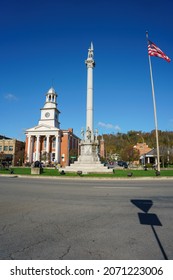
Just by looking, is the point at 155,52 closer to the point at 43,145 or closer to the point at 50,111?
the point at 50,111

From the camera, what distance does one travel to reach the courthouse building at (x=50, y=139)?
73.6 m

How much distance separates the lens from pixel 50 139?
7812cm

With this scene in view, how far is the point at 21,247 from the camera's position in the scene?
3783 mm

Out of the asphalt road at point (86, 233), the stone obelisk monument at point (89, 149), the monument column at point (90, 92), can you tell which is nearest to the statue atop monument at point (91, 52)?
the monument column at point (90, 92)

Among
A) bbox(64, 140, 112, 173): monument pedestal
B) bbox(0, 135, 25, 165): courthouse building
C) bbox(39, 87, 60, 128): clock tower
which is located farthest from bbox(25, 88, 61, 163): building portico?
bbox(64, 140, 112, 173): monument pedestal

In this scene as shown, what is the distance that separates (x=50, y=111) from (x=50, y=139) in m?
10.7

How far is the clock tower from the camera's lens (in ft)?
253

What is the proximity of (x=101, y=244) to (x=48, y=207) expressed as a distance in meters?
4.00

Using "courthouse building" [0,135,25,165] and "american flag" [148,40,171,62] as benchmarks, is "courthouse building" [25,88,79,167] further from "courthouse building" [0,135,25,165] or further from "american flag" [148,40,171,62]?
"american flag" [148,40,171,62]

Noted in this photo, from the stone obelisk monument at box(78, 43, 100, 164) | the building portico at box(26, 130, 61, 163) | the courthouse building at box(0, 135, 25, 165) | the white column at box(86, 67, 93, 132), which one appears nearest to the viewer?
the stone obelisk monument at box(78, 43, 100, 164)

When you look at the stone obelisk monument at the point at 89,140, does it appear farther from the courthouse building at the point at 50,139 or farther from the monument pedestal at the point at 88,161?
the courthouse building at the point at 50,139

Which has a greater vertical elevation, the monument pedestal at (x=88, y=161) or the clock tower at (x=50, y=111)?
the clock tower at (x=50, y=111)

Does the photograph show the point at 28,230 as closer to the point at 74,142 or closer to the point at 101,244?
the point at 101,244

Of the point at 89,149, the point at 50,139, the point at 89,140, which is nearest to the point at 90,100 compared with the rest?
the point at 89,140
